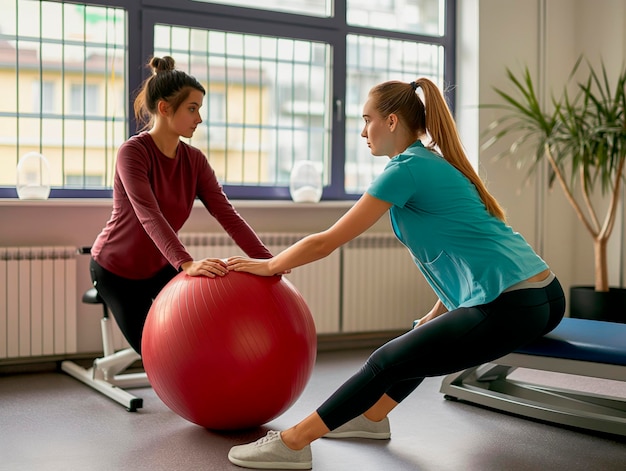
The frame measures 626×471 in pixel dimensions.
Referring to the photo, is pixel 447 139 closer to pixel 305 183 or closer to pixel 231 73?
pixel 305 183

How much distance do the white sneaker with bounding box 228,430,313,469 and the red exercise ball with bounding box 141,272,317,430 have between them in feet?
0.54

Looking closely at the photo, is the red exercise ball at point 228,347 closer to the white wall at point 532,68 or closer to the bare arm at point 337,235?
the bare arm at point 337,235

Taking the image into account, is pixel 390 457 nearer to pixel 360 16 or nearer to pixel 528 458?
pixel 528 458

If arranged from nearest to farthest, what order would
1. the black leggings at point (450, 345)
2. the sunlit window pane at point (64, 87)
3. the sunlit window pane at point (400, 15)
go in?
the black leggings at point (450, 345) → the sunlit window pane at point (64, 87) → the sunlit window pane at point (400, 15)

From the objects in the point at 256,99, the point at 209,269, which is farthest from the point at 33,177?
the point at 209,269

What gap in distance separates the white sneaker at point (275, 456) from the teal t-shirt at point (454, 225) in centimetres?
64

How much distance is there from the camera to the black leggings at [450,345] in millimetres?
2186

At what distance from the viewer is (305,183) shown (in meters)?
4.44

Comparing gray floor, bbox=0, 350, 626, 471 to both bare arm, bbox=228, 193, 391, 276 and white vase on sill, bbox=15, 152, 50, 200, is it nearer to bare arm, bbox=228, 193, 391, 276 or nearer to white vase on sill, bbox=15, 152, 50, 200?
bare arm, bbox=228, 193, 391, 276

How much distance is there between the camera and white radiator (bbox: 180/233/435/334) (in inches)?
171

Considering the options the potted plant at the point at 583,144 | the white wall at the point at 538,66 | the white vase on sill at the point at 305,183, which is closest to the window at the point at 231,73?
the white vase on sill at the point at 305,183

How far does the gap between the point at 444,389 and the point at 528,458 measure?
76 centimetres

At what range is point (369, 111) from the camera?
2324 millimetres

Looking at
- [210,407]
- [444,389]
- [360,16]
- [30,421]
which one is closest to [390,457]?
[210,407]
